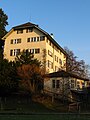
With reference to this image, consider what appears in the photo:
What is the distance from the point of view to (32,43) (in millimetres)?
79375

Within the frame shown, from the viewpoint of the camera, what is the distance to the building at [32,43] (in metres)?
77.8

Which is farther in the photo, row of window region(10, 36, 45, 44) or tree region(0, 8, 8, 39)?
tree region(0, 8, 8, 39)

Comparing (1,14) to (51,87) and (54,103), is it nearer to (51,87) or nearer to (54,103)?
(51,87)

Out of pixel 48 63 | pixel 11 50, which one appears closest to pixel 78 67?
pixel 48 63

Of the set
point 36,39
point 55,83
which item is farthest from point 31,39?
point 55,83

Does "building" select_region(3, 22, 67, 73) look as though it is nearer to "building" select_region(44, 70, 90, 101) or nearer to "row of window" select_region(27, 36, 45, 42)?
"row of window" select_region(27, 36, 45, 42)

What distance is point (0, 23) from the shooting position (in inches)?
3383

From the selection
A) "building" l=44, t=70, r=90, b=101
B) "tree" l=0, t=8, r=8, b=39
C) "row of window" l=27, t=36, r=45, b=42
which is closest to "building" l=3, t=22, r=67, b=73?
"row of window" l=27, t=36, r=45, b=42

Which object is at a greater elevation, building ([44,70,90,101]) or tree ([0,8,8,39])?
tree ([0,8,8,39])

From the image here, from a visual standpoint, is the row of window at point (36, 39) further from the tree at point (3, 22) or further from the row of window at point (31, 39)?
the tree at point (3, 22)

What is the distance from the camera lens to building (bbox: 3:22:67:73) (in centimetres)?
7781

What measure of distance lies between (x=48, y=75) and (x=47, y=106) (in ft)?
41.5

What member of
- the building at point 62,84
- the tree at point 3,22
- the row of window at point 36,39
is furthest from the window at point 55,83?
the tree at point 3,22

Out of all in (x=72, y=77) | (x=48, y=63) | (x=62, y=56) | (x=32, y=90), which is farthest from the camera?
(x=62, y=56)
